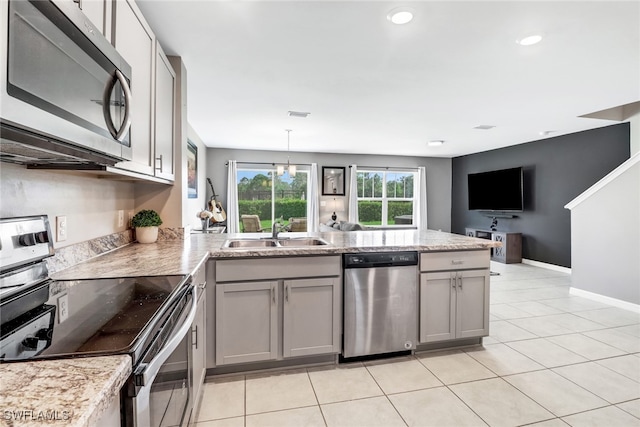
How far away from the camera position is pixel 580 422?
177cm

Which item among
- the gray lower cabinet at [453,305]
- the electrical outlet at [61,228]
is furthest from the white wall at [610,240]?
the electrical outlet at [61,228]

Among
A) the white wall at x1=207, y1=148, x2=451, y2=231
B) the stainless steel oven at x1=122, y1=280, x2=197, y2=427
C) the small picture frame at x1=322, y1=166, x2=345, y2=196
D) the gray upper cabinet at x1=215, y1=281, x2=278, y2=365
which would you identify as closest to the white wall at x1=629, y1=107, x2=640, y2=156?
the white wall at x1=207, y1=148, x2=451, y2=231

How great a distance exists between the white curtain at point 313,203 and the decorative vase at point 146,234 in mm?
5213

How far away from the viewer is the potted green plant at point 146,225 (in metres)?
2.36

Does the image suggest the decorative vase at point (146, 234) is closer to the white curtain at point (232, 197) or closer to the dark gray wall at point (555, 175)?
the white curtain at point (232, 197)

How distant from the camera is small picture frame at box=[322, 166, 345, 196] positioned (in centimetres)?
775

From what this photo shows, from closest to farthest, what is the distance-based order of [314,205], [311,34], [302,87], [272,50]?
[311,34], [272,50], [302,87], [314,205]

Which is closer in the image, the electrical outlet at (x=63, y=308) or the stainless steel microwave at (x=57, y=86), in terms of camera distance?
the stainless steel microwave at (x=57, y=86)

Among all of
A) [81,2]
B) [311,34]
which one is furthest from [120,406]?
[311,34]

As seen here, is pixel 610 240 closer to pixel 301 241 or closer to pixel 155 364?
pixel 301 241

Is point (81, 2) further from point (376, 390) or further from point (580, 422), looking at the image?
point (580, 422)

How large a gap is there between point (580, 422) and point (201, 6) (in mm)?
3198

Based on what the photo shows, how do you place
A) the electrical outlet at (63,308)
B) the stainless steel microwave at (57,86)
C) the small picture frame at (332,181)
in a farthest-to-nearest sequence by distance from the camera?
the small picture frame at (332,181) < the electrical outlet at (63,308) < the stainless steel microwave at (57,86)

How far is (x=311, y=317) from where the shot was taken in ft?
7.43
